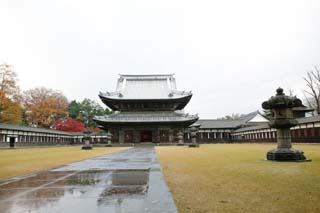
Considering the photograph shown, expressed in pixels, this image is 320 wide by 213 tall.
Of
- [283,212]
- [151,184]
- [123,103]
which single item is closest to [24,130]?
[123,103]

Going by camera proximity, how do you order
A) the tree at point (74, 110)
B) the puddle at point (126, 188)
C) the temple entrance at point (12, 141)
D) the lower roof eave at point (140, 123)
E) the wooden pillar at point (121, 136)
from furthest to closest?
the tree at point (74, 110), the wooden pillar at point (121, 136), the lower roof eave at point (140, 123), the temple entrance at point (12, 141), the puddle at point (126, 188)

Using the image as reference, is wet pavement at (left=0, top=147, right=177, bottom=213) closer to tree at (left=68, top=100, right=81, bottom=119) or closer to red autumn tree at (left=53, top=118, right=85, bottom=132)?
red autumn tree at (left=53, top=118, right=85, bottom=132)

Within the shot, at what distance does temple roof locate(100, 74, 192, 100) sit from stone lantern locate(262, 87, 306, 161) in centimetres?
3188

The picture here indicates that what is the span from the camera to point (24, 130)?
41.7 meters

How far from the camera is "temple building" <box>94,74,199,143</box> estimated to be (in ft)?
134

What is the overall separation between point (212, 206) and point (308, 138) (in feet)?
117

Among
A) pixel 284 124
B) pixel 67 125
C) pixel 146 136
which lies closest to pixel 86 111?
pixel 67 125

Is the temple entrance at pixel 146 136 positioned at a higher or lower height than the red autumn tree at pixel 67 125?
lower

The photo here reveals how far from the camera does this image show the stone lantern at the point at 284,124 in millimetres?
11289

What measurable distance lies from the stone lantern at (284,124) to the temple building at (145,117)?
92.9ft

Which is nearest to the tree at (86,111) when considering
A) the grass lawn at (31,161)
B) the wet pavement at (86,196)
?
the grass lawn at (31,161)

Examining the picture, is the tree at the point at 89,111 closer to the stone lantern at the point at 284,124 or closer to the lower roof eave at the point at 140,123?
the lower roof eave at the point at 140,123

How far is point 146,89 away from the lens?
50938 millimetres

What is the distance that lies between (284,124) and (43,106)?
56.4m
